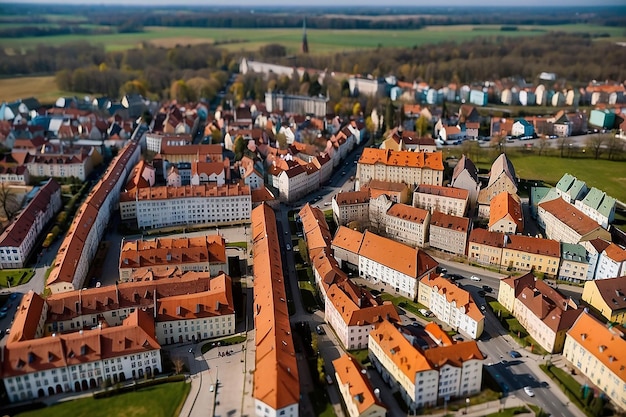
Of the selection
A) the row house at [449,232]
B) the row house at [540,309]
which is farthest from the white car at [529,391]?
the row house at [449,232]

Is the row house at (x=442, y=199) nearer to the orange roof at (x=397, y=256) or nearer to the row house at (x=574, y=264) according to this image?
the row house at (x=574, y=264)

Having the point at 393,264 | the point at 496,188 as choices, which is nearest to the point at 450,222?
the point at 393,264

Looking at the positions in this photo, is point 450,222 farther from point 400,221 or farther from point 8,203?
point 8,203

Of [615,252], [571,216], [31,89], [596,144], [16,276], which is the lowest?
[16,276]

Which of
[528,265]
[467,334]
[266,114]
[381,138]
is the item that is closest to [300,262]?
[467,334]

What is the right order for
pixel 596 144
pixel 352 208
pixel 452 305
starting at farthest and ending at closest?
1. pixel 596 144
2. pixel 352 208
3. pixel 452 305

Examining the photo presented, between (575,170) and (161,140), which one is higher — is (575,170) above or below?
below

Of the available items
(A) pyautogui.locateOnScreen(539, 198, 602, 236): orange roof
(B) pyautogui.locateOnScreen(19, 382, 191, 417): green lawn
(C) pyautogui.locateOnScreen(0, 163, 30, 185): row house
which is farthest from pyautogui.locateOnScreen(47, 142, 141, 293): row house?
(A) pyautogui.locateOnScreen(539, 198, 602, 236): orange roof

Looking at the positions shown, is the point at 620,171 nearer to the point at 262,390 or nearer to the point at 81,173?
the point at 262,390
